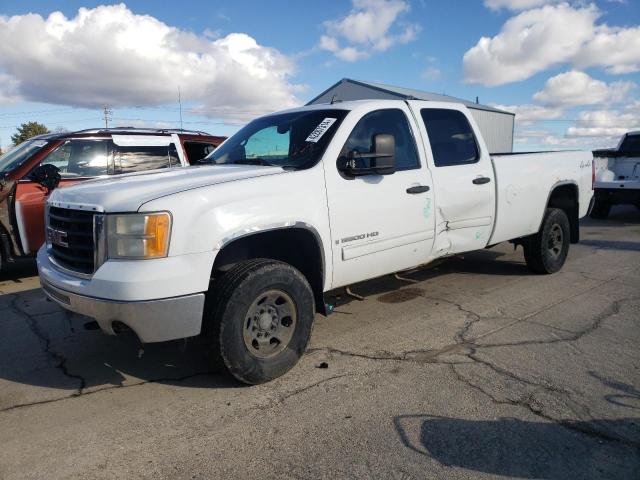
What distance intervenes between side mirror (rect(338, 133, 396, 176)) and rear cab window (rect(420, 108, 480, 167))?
3.33 ft

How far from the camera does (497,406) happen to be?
3.25 meters

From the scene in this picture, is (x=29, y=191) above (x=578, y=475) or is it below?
above

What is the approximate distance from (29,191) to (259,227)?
464 centimetres

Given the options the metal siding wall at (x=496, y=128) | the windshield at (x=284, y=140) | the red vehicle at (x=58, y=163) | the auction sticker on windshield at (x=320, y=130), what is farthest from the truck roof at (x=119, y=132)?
the metal siding wall at (x=496, y=128)

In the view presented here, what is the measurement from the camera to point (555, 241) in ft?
21.9

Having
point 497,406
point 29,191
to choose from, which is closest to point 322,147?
point 497,406

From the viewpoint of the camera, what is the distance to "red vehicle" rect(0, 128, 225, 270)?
656 centimetres

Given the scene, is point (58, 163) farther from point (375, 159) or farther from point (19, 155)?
point (375, 159)

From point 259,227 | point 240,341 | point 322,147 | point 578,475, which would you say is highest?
point 322,147

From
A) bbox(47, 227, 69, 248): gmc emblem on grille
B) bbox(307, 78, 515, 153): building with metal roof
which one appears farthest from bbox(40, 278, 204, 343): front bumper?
bbox(307, 78, 515, 153): building with metal roof

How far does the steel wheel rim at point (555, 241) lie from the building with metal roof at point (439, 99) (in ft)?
72.8

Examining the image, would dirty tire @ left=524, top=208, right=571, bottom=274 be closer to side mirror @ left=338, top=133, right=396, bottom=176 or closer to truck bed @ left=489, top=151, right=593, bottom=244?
truck bed @ left=489, top=151, right=593, bottom=244

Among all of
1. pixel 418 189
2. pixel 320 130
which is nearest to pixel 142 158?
pixel 320 130

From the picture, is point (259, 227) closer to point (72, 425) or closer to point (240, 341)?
point (240, 341)
